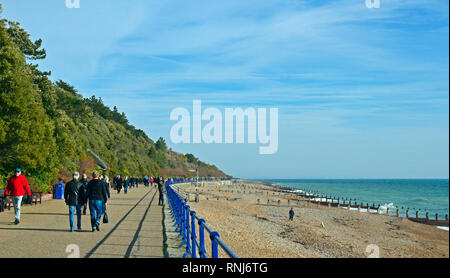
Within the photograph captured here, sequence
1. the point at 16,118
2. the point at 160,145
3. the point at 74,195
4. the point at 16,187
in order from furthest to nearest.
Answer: the point at 160,145, the point at 16,118, the point at 16,187, the point at 74,195

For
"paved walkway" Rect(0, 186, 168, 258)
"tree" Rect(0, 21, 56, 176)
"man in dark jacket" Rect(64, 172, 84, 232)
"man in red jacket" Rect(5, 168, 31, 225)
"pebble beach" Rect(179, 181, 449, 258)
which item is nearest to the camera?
"paved walkway" Rect(0, 186, 168, 258)

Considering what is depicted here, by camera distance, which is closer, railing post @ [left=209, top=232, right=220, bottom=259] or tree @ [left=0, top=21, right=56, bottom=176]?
railing post @ [left=209, top=232, right=220, bottom=259]

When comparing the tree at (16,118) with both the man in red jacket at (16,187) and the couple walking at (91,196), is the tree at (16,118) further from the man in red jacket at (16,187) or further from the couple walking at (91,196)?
the couple walking at (91,196)

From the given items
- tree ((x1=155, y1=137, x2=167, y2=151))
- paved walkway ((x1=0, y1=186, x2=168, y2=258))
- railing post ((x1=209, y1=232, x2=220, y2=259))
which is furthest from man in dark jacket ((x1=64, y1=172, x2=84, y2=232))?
tree ((x1=155, y1=137, x2=167, y2=151))

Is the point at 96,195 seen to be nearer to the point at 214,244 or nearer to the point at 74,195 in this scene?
the point at 74,195

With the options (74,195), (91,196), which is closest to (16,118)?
(74,195)

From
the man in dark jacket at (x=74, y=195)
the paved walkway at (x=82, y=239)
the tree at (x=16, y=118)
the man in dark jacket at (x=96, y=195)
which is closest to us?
the paved walkway at (x=82, y=239)

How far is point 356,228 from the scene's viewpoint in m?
45.5

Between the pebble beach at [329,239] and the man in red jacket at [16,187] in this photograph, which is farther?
the pebble beach at [329,239]

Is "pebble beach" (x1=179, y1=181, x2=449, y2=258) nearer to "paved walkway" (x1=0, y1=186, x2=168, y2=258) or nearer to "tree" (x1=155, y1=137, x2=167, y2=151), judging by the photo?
"paved walkway" (x1=0, y1=186, x2=168, y2=258)

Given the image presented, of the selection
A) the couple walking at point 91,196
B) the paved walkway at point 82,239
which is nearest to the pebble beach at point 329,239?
the paved walkway at point 82,239

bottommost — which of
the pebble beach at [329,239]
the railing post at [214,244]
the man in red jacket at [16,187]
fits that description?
the pebble beach at [329,239]
